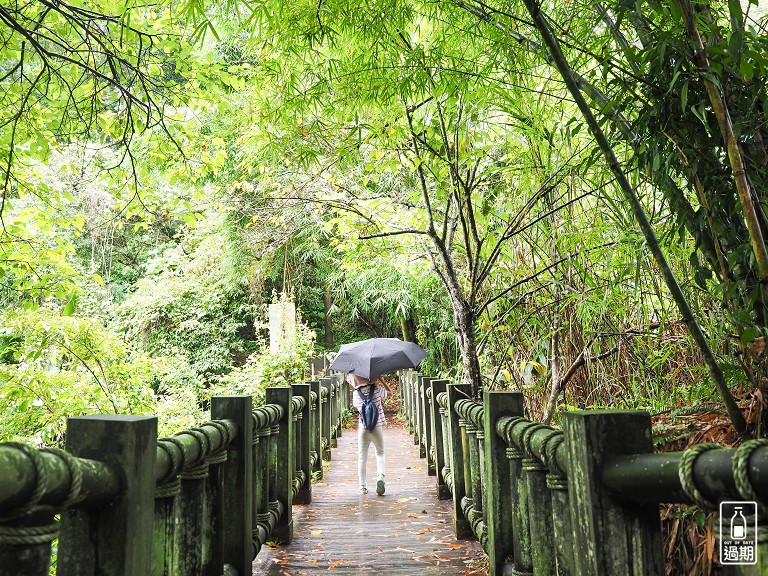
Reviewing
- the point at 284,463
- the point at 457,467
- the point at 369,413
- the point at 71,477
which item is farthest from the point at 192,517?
the point at 369,413

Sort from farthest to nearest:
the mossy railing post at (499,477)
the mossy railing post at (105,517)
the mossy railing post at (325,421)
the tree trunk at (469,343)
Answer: the mossy railing post at (325,421) → the tree trunk at (469,343) → the mossy railing post at (499,477) → the mossy railing post at (105,517)

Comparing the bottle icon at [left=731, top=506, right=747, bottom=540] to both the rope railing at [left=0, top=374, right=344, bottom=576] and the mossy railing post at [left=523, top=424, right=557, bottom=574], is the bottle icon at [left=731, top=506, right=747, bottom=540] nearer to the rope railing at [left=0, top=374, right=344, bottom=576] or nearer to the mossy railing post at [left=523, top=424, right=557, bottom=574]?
the mossy railing post at [left=523, top=424, right=557, bottom=574]

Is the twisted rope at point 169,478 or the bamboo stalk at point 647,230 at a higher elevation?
the bamboo stalk at point 647,230

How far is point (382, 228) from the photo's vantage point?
4.24 meters

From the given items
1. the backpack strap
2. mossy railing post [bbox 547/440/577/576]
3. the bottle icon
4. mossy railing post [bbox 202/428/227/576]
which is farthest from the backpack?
the bottle icon

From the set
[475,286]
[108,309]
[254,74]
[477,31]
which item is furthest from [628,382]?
[108,309]

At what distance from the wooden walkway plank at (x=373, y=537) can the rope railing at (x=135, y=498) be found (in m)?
0.47

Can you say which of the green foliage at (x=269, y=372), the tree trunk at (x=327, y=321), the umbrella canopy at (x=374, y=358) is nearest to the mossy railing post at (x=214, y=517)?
the umbrella canopy at (x=374, y=358)

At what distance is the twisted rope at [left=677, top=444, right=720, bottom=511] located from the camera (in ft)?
3.07

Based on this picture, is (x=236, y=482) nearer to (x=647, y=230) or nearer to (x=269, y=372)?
(x=647, y=230)

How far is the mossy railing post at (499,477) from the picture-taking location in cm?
217

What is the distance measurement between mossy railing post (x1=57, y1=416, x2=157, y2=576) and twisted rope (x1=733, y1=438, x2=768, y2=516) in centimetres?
103

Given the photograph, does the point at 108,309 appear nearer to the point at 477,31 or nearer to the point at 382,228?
the point at 382,228

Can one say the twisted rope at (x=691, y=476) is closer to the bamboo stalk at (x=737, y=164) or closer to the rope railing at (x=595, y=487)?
the rope railing at (x=595, y=487)
